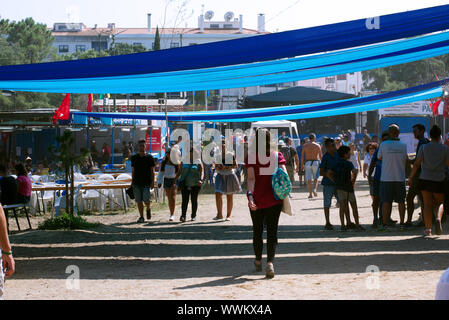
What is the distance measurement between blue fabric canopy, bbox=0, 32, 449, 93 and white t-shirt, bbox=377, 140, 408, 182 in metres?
1.43

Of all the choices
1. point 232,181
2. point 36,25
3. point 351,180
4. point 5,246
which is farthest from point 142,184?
point 36,25

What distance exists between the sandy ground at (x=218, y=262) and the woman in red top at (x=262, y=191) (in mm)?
420

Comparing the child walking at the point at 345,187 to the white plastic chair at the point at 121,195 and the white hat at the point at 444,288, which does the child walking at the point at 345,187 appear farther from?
the white hat at the point at 444,288

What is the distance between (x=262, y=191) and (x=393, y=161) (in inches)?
143

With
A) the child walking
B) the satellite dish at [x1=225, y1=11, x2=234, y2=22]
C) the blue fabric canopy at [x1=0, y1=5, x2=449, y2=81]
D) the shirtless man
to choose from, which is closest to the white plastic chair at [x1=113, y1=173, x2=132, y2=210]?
the shirtless man

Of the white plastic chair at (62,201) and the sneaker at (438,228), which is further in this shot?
the white plastic chair at (62,201)

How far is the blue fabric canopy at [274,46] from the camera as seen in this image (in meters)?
7.66

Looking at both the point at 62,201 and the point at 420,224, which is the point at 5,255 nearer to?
the point at 420,224

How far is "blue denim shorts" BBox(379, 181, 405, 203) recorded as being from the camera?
32.3 feet

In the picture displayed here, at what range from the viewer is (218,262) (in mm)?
7898

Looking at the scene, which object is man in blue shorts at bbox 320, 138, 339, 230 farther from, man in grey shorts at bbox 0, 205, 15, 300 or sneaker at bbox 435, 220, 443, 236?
man in grey shorts at bbox 0, 205, 15, 300

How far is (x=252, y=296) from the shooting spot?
19.0ft

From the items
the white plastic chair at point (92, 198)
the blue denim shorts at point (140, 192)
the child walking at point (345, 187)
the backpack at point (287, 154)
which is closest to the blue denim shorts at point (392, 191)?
the child walking at point (345, 187)

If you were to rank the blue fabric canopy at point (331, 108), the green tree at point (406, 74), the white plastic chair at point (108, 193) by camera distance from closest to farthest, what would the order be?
the blue fabric canopy at point (331, 108) < the white plastic chair at point (108, 193) < the green tree at point (406, 74)
